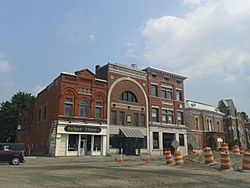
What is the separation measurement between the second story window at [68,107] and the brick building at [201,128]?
26.7 m

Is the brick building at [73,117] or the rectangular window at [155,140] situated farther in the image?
the rectangular window at [155,140]

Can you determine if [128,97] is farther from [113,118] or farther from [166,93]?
[166,93]

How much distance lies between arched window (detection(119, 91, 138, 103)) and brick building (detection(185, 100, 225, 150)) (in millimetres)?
17542

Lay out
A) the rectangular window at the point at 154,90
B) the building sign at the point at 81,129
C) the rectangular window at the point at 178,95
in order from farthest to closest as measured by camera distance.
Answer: the rectangular window at the point at 178,95 < the rectangular window at the point at 154,90 < the building sign at the point at 81,129

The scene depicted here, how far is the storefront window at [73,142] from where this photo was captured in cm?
3404

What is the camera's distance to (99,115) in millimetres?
37312

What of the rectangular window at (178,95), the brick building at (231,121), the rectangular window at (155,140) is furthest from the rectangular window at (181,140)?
the brick building at (231,121)

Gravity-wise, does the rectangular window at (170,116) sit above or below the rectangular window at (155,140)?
above

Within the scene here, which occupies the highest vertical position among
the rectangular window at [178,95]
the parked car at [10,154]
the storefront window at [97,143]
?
the rectangular window at [178,95]

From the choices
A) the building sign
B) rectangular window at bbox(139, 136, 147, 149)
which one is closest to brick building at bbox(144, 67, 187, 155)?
rectangular window at bbox(139, 136, 147, 149)

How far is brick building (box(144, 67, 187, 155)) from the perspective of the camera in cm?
4272

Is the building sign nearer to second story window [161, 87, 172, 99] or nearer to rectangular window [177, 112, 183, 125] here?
second story window [161, 87, 172, 99]

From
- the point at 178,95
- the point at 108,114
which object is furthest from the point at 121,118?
the point at 178,95

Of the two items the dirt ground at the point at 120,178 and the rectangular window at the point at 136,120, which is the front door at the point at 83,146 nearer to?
the rectangular window at the point at 136,120
